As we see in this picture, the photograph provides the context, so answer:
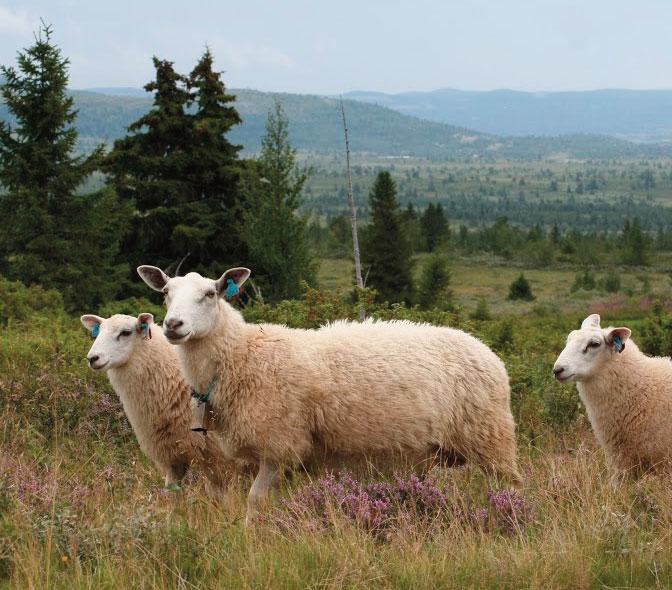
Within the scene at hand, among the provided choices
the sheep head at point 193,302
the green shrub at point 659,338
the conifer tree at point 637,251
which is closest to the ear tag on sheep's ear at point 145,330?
the sheep head at point 193,302

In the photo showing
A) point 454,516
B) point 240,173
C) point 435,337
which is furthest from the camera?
point 240,173

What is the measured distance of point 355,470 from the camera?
22.1 feet

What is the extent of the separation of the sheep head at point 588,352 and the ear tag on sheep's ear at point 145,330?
11.6ft

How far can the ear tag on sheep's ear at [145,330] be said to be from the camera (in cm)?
739

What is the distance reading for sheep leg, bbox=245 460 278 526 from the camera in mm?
6035

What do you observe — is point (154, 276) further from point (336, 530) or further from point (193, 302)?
point (336, 530)

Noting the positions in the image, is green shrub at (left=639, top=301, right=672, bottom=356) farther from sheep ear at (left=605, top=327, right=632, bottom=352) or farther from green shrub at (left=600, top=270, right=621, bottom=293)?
green shrub at (left=600, top=270, right=621, bottom=293)

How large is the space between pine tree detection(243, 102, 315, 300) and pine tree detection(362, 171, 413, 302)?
18.6m

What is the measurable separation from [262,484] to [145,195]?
28.8 meters

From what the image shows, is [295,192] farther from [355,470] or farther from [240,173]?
[355,470]

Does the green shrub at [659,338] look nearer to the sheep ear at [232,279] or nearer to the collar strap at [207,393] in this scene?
the sheep ear at [232,279]

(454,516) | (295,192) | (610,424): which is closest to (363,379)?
(454,516)

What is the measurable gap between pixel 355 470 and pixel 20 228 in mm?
26876

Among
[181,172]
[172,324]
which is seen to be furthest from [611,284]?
[172,324]
